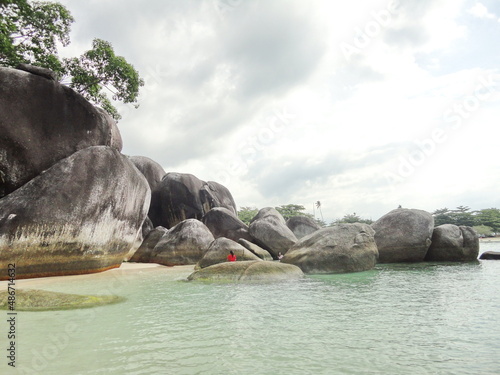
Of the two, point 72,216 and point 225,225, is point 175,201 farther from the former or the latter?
point 72,216

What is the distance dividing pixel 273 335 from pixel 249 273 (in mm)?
5979

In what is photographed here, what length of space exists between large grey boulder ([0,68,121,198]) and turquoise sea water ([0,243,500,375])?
8.34 m

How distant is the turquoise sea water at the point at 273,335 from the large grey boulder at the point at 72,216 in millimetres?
6045

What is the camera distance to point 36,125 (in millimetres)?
13031

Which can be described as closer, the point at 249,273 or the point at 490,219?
the point at 249,273

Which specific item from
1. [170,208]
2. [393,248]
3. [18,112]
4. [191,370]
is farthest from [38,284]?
[170,208]

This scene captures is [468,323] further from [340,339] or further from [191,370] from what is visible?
[191,370]

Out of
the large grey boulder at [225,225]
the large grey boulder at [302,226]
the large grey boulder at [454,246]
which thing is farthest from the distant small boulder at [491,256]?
the large grey boulder at [302,226]

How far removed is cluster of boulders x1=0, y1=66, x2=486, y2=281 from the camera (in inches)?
448

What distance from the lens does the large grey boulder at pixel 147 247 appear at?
21922mm

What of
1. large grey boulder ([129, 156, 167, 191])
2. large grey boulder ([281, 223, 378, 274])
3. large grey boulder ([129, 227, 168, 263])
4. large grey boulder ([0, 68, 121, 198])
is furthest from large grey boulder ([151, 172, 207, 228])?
large grey boulder ([281, 223, 378, 274])

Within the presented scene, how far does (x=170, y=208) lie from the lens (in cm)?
2988

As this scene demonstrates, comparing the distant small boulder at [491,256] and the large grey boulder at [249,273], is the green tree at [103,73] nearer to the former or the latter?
the large grey boulder at [249,273]

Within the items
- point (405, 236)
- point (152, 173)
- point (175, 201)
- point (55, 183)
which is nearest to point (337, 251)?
point (405, 236)
